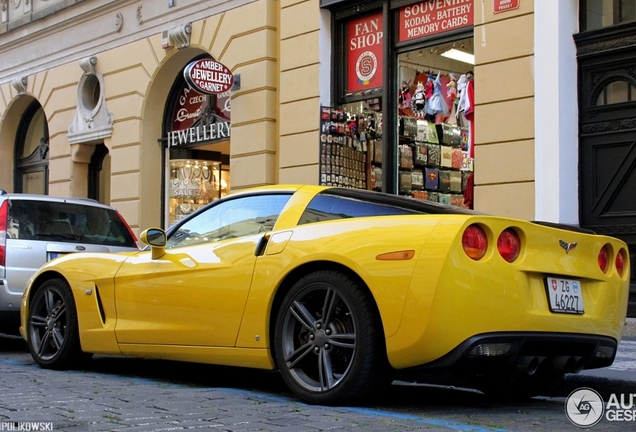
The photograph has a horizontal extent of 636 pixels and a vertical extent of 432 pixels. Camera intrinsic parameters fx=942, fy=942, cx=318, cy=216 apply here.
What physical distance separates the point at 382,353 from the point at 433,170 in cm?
850

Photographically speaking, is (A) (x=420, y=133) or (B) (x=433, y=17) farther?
(A) (x=420, y=133)

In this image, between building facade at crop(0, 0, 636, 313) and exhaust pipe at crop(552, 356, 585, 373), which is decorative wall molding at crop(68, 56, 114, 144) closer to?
building facade at crop(0, 0, 636, 313)

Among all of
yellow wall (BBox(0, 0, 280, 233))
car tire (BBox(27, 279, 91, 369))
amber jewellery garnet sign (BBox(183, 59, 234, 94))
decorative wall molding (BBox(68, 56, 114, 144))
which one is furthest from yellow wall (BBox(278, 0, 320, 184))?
car tire (BBox(27, 279, 91, 369))

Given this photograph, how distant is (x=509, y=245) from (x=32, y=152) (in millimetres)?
17702

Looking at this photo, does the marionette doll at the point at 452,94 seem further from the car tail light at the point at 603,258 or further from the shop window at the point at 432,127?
the car tail light at the point at 603,258

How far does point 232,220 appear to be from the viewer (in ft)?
20.3

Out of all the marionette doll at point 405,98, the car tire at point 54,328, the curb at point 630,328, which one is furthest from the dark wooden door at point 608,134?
the car tire at point 54,328

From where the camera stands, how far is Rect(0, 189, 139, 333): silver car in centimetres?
855

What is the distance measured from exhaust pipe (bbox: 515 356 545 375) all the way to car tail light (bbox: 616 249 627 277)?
0.98m

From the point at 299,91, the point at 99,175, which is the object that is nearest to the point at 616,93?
the point at 299,91

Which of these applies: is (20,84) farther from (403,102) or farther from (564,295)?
(564,295)

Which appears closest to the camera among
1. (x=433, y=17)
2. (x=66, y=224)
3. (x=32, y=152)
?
(x=66, y=224)

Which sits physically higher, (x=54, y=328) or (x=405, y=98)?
Result: (x=405, y=98)

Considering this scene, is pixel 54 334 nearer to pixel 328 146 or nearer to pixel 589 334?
pixel 589 334
